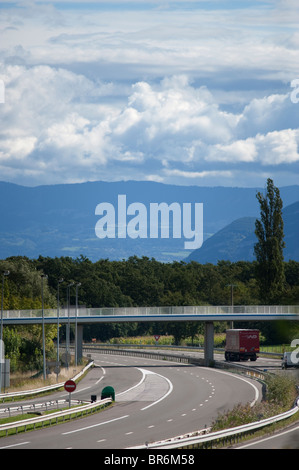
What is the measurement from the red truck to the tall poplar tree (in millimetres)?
14725

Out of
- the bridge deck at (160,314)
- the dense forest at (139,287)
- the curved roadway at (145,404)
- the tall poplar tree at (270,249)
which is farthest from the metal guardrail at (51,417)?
the dense forest at (139,287)

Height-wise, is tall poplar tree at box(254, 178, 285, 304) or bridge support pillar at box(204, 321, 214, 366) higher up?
tall poplar tree at box(254, 178, 285, 304)

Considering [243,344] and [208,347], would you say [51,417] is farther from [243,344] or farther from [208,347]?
[243,344]

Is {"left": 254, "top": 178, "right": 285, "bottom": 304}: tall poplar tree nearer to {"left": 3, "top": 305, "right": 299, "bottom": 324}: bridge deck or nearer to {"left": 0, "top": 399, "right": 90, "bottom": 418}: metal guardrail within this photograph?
{"left": 3, "top": 305, "right": 299, "bottom": 324}: bridge deck

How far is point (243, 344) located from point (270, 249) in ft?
95.4

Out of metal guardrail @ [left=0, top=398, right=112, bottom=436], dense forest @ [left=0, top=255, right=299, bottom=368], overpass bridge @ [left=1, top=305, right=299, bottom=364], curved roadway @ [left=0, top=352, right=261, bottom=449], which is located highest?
dense forest @ [left=0, top=255, right=299, bottom=368]

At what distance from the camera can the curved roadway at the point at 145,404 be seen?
37.8 metres

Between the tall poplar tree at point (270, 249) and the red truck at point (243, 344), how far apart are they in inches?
580

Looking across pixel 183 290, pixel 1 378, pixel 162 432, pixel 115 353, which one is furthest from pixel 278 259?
pixel 162 432

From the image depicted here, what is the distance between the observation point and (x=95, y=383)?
246ft

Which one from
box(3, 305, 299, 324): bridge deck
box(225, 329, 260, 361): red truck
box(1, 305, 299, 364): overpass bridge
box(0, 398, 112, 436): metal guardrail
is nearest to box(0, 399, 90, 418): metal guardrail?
box(0, 398, 112, 436): metal guardrail

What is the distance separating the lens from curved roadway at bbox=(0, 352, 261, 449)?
1487 inches

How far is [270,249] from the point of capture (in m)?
130

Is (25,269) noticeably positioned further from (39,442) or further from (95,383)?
(39,442)
